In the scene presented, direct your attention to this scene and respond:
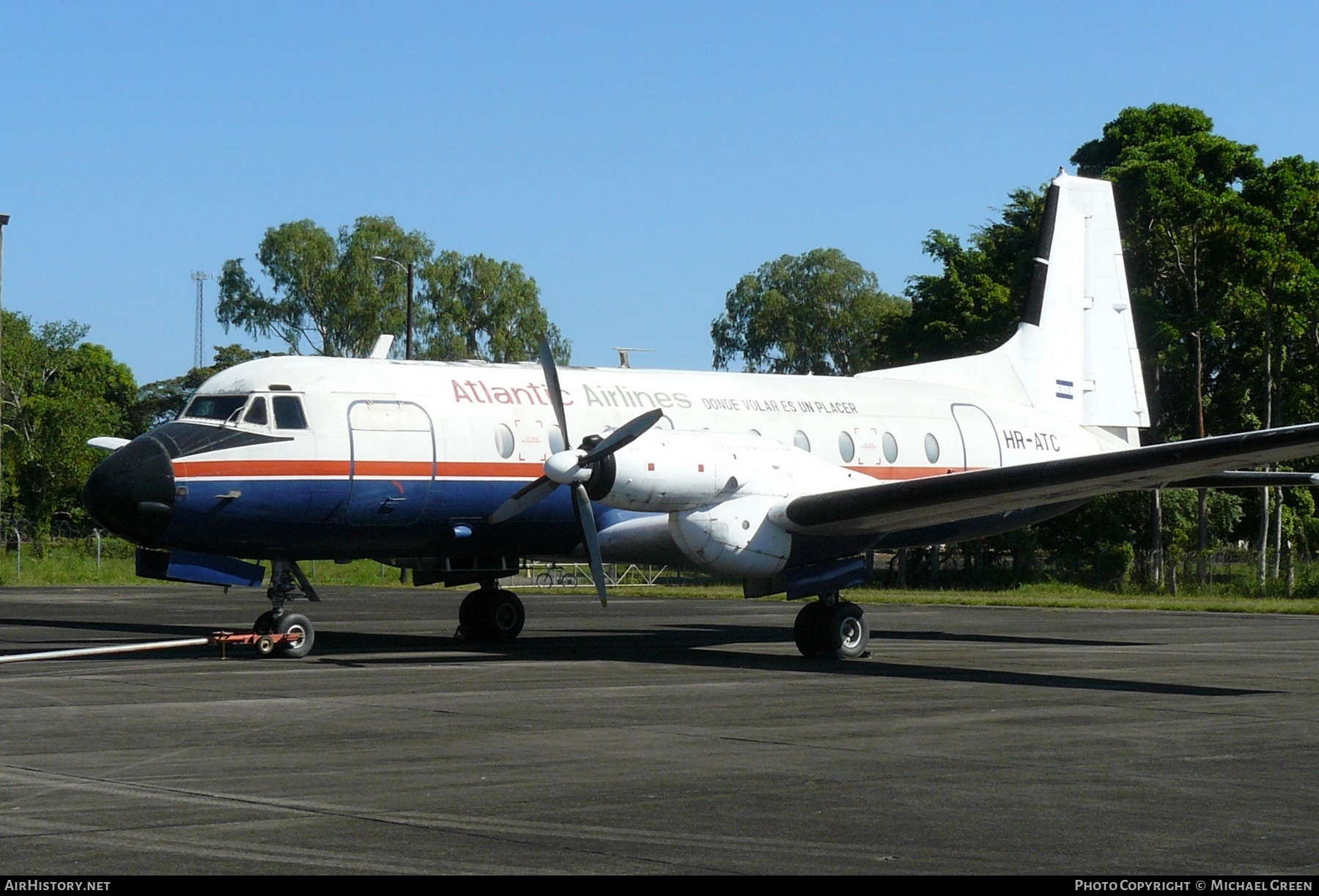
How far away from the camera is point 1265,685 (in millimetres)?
15719

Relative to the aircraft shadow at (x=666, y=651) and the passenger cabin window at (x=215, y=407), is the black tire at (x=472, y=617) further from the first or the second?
the passenger cabin window at (x=215, y=407)

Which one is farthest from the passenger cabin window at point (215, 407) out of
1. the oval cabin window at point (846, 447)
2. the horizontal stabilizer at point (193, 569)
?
the oval cabin window at point (846, 447)

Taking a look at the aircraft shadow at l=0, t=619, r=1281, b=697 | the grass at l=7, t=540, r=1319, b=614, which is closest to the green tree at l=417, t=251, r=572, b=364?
the grass at l=7, t=540, r=1319, b=614

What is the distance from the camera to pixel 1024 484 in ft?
55.7

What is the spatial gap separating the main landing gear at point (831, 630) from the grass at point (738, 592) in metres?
16.9

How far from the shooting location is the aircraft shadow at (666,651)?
16.2 meters

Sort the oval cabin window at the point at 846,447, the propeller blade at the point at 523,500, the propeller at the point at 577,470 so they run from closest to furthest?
the propeller at the point at 577,470 < the propeller blade at the point at 523,500 < the oval cabin window at the point at 846,447

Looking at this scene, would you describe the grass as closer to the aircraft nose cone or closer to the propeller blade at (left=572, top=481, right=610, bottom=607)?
the aircraft nose cone

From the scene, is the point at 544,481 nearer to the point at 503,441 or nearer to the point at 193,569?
the point at 503,441

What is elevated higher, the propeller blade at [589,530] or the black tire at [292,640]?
the propeller blade at [589,530]

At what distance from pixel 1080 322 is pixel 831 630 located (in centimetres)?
898

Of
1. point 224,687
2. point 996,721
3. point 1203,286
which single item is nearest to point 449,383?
point 224,687

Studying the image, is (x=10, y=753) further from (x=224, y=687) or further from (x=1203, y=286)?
(x=1203, y=286)

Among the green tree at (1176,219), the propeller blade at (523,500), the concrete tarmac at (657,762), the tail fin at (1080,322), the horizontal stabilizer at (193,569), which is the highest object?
the green tree at (1176,219)
